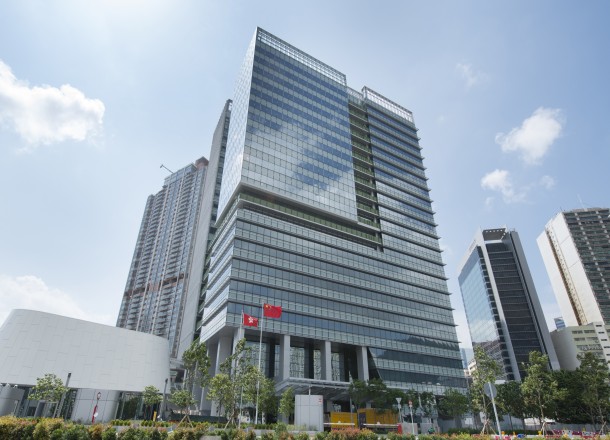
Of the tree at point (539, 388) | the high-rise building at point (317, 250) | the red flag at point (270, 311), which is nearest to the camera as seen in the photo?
the red flag at point (270, 311)

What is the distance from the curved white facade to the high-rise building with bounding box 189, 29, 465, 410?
46.2ft

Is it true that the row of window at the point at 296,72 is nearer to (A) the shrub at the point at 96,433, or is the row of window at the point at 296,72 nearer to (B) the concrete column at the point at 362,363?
(B) the concrete column at the point at 362,363

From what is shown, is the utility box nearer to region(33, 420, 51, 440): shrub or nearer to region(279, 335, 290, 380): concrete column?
region(33, 420, 51, 440): shrub

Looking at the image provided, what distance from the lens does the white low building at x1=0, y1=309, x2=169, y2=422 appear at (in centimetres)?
5422

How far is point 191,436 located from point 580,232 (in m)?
206

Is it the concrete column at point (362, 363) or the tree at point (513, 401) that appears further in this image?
the concrete column at point (362, 363)

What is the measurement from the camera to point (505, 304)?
168875mm

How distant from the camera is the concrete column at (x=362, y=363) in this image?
78.5 m

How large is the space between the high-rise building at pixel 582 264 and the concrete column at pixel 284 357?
156m

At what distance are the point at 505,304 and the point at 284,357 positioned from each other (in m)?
139

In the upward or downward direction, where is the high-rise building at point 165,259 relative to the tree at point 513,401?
upward

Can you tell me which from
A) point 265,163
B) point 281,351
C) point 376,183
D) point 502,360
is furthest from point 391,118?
point 502,360

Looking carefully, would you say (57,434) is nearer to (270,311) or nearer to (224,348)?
(270,311)

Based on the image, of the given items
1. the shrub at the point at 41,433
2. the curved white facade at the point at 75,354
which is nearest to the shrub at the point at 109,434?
the shrub at the point at 41,433
